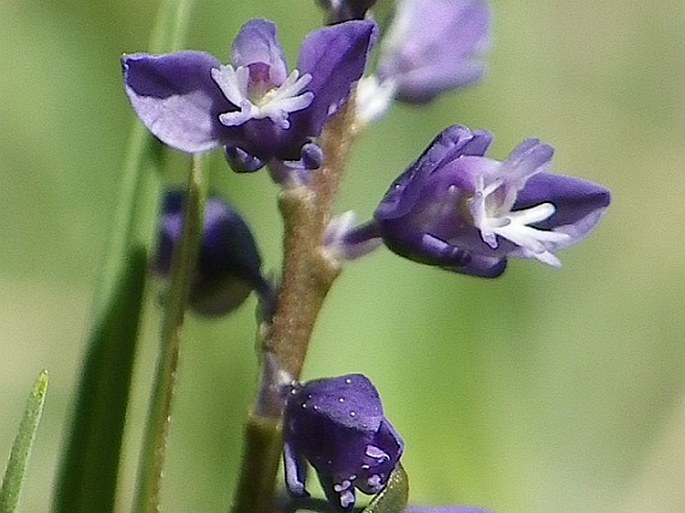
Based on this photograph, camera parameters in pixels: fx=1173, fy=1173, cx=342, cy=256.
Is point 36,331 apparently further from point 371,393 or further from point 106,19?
point 371,393

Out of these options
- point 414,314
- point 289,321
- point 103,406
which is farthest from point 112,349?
point 414,314

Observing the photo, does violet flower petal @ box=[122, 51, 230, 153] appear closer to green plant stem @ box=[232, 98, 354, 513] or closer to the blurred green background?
green plant stem @ box=[232, 98, 354, 513]

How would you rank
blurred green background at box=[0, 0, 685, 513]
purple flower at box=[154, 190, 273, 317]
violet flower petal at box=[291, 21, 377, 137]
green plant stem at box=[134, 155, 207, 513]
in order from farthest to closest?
blurred green background at box=[0, 0, 685, 513] < purple flower at box=[154, 190, 273, 317] < green plant stem at box=[134, 155, 207, 513] < violet flower petal at box=[291, 21, 377, 137]

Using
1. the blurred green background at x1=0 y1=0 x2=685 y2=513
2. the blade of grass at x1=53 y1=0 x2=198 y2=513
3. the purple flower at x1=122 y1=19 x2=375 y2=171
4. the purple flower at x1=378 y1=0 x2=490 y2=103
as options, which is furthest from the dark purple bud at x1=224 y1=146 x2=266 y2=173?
the blurred green background at x1=0 y1=0 x2=685 y2=513

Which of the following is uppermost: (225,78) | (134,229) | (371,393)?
(225,78)

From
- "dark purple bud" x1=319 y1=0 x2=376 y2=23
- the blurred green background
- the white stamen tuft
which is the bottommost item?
the blurred green background

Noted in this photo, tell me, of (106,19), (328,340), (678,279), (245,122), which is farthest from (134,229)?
(678,279)
